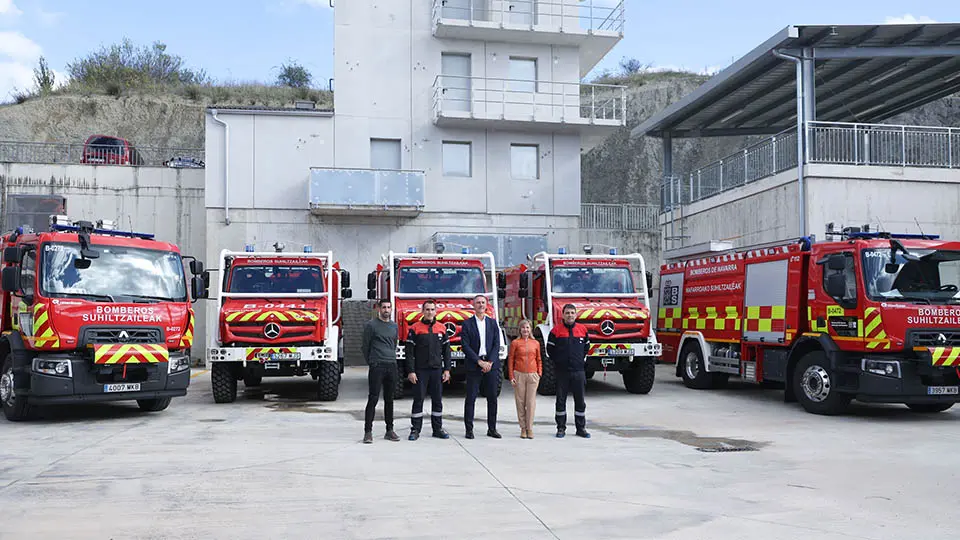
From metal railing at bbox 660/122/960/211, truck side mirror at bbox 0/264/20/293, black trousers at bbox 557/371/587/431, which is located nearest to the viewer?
black trousers at bbox 557/371/587/431

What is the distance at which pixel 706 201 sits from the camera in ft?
80.5

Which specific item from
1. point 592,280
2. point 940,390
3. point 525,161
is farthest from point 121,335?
point 525,161

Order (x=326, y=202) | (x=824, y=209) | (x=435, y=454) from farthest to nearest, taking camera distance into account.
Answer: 1. (x=326, y=202)
2. (x=824, y=209)
3. (x=435, y=454)

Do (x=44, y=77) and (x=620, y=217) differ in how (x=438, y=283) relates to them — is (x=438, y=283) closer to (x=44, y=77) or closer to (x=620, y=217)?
(x=620, y=217)

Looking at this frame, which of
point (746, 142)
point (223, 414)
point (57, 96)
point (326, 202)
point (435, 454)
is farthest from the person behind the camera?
point (746, 142)

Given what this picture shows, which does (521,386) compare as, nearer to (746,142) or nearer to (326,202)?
(326,202)

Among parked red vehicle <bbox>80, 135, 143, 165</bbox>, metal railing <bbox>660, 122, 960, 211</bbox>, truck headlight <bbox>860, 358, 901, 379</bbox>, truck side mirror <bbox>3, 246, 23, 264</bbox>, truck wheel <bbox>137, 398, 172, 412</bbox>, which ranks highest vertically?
parked red vehicle <bbox>80, 135, 143, 165</bbox>

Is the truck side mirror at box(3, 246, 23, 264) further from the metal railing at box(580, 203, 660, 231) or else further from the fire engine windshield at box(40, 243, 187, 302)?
the metal railing at box(580, 203, 660, 231)

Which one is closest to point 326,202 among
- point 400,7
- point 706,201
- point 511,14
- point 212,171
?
point 212,171

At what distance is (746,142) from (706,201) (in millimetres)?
30597

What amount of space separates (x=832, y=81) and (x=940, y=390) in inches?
542

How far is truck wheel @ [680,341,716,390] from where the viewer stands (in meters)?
16.8

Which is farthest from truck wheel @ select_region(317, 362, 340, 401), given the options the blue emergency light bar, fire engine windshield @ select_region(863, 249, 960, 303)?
fire engine windshield @ select_region(863, 249, 960, 303)

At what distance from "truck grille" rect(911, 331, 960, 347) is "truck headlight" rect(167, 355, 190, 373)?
10.6 metres
